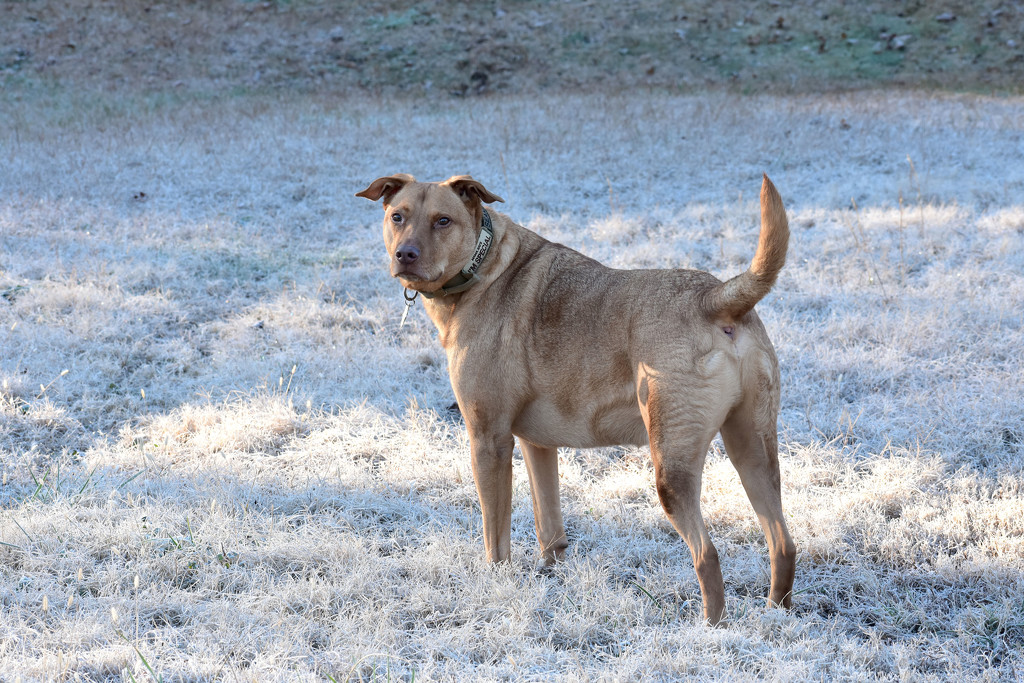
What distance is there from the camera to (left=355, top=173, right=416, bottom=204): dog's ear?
409 cm

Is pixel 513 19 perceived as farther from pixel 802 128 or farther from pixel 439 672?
pixel 439 672

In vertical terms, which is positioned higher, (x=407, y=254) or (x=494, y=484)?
(x=407, y=254)

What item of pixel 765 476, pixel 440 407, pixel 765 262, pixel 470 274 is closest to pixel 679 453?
pixel 765 476

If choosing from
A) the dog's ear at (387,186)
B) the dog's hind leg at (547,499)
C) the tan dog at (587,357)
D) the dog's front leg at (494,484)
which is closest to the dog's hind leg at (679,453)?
the tan dog at (587,357)

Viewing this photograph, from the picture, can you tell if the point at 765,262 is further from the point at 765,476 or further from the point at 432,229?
the point at 432,229

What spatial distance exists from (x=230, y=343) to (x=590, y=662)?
484cm

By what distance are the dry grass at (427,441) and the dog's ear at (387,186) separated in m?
1.75

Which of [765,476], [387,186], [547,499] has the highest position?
[387,186]

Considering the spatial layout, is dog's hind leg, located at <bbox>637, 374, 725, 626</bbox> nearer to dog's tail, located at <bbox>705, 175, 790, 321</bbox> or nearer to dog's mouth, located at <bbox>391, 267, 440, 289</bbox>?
dog's tail, located at <bbox>705, 175, 790, 321</bbox>

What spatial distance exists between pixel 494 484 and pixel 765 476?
48.2 inches

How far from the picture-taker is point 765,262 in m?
3.12

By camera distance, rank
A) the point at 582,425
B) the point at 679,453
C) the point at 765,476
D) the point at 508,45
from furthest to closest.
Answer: the point at 508,45 < the point at 582,425 < the point at 765,476 < the point at 679,453

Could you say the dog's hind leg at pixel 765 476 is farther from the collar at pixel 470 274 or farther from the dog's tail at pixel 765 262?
the collar at pixel 470 274

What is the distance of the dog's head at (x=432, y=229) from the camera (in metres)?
3.77
